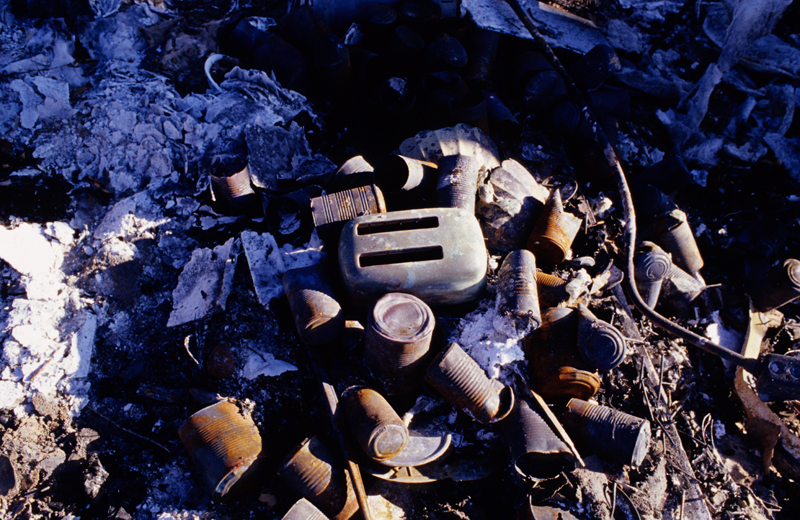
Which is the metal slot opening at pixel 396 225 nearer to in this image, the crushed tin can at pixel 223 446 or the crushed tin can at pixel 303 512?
the crushed tin can at pixel 223 446

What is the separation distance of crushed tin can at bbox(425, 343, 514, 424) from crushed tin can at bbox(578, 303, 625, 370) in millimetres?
510

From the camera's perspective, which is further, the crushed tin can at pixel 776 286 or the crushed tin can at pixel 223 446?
the crushed tin can at pixel 776 286

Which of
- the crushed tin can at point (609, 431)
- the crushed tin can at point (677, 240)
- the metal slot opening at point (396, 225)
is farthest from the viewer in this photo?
the crushed tin can at point (677, 240)

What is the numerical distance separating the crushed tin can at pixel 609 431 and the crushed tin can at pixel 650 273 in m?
1.11

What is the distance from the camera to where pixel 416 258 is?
8.64 feet

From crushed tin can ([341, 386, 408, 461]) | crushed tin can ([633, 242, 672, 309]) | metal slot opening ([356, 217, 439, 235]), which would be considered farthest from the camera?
crushed tin can ([633, 242, 672, 309])

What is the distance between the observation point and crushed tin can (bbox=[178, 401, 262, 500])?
7.15 ft

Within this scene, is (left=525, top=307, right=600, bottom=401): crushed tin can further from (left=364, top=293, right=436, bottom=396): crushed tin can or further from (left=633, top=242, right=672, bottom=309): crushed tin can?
(left=633, top=242, right=672, bottom=309): crushed tin can

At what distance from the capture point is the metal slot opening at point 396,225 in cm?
267

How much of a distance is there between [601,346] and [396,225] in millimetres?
1382

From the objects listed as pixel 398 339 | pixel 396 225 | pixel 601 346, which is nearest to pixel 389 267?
pixel 396 225

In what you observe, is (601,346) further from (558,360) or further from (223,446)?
(223,446)

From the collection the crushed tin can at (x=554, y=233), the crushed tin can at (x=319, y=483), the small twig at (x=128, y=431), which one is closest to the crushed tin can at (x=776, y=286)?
the crushed tin can at (x=554, y=233)

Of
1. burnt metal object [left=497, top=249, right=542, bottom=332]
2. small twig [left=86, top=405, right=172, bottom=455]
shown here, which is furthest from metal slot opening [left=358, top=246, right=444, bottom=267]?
small twig [left=86, top=405, right=172, bottom=455]
